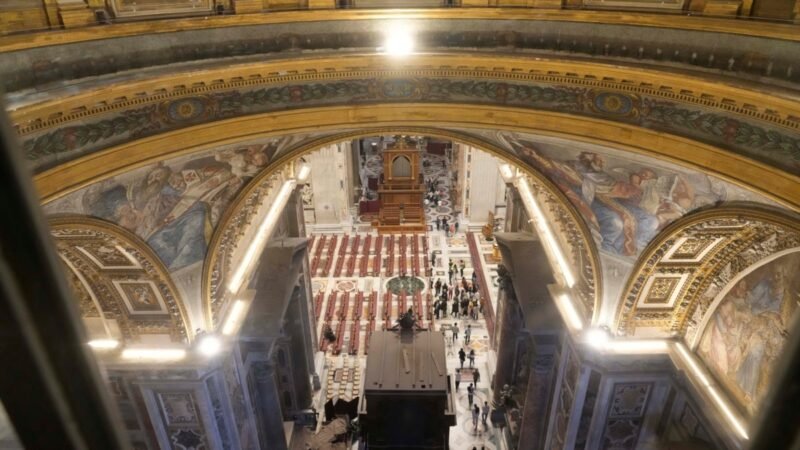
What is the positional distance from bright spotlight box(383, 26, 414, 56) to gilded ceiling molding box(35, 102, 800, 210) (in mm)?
748

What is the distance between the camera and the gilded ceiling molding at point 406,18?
6168 millimetres

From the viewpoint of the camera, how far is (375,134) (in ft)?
26.3

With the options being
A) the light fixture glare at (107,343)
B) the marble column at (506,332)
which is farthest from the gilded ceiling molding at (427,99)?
the marble column at (506,332)

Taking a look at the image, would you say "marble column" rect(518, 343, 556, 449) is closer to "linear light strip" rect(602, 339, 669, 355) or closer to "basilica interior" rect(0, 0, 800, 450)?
"basilica interior" rect(0, 0, 800, 450)

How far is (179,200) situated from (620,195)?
6.34 meters

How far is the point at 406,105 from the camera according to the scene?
765 centimetres

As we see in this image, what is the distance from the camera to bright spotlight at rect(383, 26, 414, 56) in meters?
7.22

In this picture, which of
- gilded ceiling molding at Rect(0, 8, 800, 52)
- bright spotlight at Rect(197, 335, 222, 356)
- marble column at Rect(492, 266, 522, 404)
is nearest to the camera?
gilded ceiling molding at Rect(0, 8, 800, 52)

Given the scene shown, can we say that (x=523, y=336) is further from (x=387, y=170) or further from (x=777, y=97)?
(x=387, y=170)

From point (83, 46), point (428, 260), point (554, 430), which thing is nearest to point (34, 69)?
point (83, 46)

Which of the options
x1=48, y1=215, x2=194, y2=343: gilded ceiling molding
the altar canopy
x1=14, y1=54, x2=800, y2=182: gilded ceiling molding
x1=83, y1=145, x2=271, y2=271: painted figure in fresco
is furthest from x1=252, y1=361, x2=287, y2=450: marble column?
the altar canopy

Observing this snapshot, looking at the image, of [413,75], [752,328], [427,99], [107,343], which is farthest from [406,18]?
[107,343]

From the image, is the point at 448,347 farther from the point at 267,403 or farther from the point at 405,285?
the point at 267,403

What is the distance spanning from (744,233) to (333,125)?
18.9 feet
